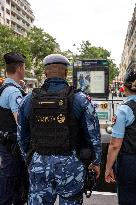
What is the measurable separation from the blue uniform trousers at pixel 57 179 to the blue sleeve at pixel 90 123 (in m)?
0.19

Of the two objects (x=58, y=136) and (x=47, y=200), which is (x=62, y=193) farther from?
(x=58, y=136)

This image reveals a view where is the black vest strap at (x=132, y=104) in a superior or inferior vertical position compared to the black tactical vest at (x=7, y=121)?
superior

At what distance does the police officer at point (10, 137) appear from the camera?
4.07 metres

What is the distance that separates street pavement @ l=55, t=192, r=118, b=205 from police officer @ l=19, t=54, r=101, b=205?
192 centimetres

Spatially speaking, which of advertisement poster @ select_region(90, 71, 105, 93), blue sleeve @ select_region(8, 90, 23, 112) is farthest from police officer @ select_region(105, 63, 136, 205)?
advertisement poster @ select_region(90, 71, 105, 93)

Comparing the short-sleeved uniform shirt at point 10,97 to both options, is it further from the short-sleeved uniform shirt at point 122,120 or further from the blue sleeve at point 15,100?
the short-sleeved uniform shirt at point 122,120

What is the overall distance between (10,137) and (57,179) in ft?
3.90

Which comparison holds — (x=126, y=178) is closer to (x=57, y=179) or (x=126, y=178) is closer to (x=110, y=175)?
(x=110, y=175)

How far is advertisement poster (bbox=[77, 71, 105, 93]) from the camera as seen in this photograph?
9.81 metres

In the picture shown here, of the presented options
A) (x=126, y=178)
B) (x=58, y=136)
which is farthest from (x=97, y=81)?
(x=58, y=136)

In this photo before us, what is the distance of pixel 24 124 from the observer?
11.2 ft

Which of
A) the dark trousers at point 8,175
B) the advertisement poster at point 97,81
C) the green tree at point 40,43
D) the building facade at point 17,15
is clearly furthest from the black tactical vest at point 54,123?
the building facade at point 17,15

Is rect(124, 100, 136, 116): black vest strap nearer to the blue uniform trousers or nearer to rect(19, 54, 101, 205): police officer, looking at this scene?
rect(19, 54, 101, 205): police officer

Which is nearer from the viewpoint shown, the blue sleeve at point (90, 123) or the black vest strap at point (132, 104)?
the blue sleeve at point (90, 123)
